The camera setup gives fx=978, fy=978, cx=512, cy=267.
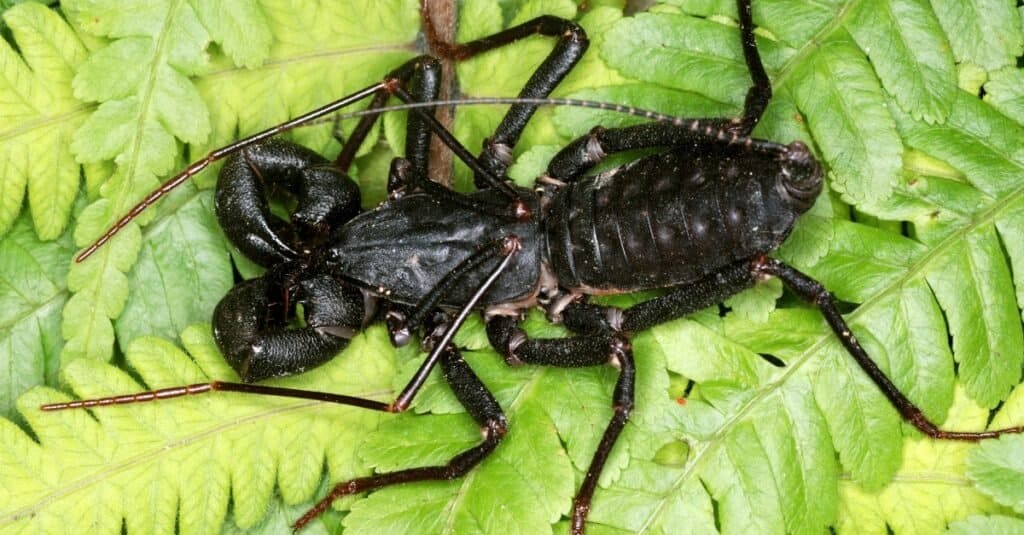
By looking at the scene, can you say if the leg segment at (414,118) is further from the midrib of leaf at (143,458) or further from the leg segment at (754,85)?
the leg segment at (754,85)

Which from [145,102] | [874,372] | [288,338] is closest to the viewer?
[874,372]

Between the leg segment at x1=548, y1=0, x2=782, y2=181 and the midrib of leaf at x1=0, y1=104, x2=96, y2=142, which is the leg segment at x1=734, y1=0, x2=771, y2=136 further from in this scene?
the midrib of leaf at x1=0, y1=104, x2=96, y2=142

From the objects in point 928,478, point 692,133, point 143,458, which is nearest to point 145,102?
point 143,458

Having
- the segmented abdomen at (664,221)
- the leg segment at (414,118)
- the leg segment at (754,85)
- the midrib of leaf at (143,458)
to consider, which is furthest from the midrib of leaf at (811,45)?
the midrib of leaf at (143,458)

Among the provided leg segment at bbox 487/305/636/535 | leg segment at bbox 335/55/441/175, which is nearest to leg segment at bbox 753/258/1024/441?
leg segment at bbox 487/305/636/535

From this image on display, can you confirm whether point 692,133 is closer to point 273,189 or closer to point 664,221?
point 664,221

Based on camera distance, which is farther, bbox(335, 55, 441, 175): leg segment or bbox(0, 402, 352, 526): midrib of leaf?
bbox(335, 55, 441, 175): leg segment

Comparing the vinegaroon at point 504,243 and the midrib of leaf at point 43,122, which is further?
the midrib of leaf at point 43,122
